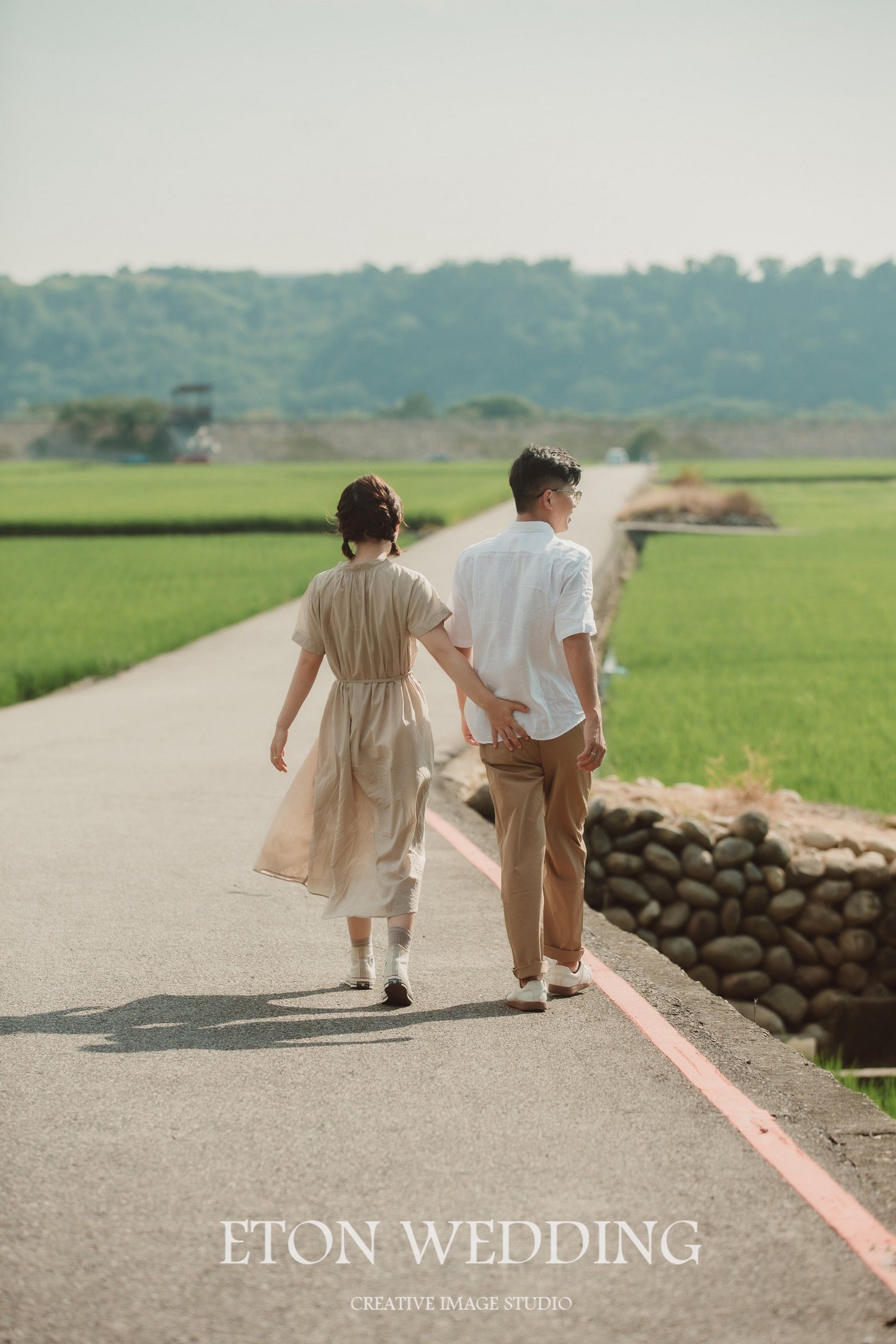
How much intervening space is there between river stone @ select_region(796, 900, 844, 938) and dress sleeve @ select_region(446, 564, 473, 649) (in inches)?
143

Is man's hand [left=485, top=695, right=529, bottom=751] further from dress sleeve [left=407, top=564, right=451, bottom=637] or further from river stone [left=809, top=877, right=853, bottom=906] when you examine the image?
river stone [left=809, top=877, right=853, bottom=906]

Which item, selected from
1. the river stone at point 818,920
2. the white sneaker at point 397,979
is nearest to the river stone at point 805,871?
the river stone at point 818,920

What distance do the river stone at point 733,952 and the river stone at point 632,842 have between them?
0.62m

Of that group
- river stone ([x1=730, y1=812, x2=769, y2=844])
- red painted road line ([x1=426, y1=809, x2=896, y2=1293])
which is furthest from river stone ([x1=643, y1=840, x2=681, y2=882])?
red painted road line ([x1=426, y1=809, x2=896, y2=1293])

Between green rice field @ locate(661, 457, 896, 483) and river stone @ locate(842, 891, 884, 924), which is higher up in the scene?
green rice field @ locate(661, 457, 896, 483)

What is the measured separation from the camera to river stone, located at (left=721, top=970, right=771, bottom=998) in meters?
7.32

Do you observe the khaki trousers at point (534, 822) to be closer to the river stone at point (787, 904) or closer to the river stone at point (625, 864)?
the river stone at point (625, 864)

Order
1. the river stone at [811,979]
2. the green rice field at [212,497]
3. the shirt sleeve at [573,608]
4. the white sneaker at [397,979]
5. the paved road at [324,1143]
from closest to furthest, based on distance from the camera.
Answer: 1. the paved road at [324,1143]
2. the shirt sleeve at [573,608]
3. the white sneaker at [397,979]
4. the river stone at [811,979]
5. the green rice field at [212,497]

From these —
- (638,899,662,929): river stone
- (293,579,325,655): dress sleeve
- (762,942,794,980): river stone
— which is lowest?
(762,942,794,980): river stone

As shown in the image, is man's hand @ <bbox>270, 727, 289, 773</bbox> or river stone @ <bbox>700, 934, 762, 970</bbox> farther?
river stone @ <bbox>700, 934, 762, 970</bbox>

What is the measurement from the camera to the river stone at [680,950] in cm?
727

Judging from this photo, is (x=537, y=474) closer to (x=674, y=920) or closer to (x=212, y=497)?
(x=674, y=920)

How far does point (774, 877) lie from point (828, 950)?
1.62ft

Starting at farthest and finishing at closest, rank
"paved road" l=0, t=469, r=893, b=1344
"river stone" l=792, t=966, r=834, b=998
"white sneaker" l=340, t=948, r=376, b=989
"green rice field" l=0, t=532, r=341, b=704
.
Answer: "green rice field" l=0, t=532, r=341, b=704, "river stone" l=792, t=966, r=834, b=998, "white sneaker" l=340, t=948, r=376, b=989, "paved road" l=0, t=469, r=893, b=1344
